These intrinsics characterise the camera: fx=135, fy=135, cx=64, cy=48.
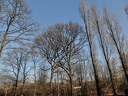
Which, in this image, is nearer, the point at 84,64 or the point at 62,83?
the point at 62,83

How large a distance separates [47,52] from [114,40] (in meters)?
11.8

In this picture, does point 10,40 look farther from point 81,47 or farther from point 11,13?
point 81,47

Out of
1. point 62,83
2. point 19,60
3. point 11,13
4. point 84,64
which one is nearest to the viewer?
point 11,13

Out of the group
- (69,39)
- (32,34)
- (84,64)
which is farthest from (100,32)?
(84,64)

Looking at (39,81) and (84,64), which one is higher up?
(84,64)

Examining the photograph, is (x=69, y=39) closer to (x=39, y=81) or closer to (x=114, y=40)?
(x=114, y=40)

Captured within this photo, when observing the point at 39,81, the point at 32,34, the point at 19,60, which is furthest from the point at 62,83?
the point at 32,34

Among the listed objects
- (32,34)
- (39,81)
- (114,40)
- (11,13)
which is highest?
(114,40)

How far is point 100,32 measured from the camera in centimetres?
2136

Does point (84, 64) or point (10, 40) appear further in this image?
point (84, 64)

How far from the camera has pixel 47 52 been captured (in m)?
24.3

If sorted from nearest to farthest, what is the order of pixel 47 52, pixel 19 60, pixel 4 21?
pixel 4 21, pixel 47 52, pixel 19 60

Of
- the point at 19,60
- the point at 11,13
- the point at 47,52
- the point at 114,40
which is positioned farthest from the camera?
the point at 19,60

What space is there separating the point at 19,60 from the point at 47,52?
10.3 meters
